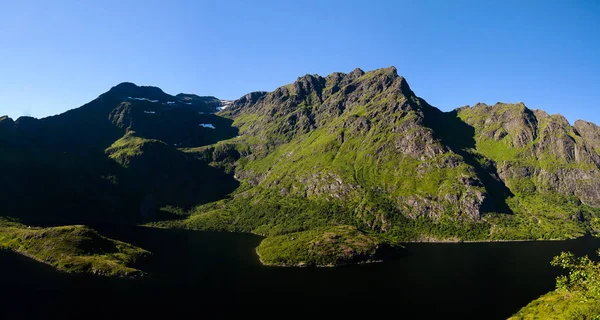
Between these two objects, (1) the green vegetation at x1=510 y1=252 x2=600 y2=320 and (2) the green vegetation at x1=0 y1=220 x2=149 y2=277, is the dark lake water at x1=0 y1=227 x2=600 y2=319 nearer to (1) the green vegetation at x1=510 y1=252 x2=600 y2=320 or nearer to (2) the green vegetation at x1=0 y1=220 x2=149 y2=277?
(2) the green vegetation at x1=0 y1=220 x2=149 y2=277

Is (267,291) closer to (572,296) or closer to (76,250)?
(572,296)

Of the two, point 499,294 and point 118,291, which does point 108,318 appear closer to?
point 118,291

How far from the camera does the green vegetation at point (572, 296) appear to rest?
1547 inches

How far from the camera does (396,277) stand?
505 ft

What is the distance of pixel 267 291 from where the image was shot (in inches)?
5133

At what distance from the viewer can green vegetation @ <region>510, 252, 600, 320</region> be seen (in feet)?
129

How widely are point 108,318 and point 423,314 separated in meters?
101

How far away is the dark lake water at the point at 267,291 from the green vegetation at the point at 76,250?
615 cm

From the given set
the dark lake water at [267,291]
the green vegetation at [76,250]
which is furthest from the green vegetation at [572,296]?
the green vegetation at [76,250]

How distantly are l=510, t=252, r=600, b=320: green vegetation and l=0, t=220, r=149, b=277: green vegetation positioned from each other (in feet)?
488

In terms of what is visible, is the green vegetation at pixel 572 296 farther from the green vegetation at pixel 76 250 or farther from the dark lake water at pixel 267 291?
the green vegetation at pixel 76 250

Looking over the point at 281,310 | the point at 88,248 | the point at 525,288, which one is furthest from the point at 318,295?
the point at 88,248

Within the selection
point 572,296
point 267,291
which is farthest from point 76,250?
point 572,296

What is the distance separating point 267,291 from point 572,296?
330 feet
